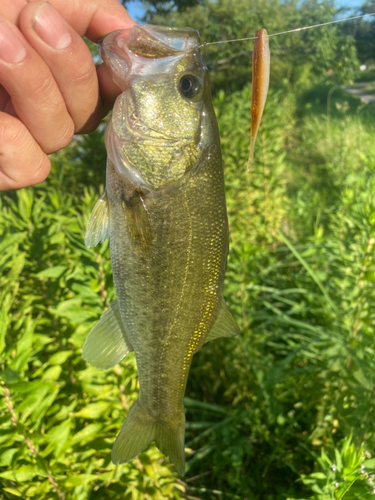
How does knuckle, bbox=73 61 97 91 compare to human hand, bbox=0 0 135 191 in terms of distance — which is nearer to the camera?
human hand, bbox=0 0 135 191

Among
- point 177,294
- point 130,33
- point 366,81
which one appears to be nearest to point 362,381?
point 177,294

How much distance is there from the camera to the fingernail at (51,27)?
1.13 meters

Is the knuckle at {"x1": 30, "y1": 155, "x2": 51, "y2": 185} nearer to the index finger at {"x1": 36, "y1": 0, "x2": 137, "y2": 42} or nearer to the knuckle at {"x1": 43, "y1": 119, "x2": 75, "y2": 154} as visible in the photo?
the knuckle at {"x1": 43, "y1": 119, "x2": 75, "y2": 154}

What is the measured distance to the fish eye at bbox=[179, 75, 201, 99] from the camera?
131 cm

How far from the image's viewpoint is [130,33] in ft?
3.98

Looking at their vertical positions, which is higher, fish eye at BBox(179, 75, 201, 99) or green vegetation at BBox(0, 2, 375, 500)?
fish eye at BBox(179, 75, 201, 99)

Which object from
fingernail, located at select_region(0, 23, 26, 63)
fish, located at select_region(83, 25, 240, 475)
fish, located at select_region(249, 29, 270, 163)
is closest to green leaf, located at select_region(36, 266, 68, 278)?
fish, located at select_region(83, 25, 240, 475)

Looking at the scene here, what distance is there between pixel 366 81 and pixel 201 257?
1597 cm

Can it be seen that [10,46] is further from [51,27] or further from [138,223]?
[138,223]

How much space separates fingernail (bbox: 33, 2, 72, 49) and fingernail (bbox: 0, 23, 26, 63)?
0.08 metres

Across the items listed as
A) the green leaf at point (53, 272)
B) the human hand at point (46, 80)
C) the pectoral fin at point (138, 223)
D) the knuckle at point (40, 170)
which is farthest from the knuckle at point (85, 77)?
the green leaf at point (53, 272)

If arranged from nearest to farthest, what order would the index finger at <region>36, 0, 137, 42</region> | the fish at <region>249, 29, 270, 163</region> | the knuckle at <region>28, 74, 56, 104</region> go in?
the fish at <region>249, 29, 270, 163</region> < the knuckle at <region>28, 74, 56, 104</region> < the index finger at <region>36, 0, 137, 42</region>

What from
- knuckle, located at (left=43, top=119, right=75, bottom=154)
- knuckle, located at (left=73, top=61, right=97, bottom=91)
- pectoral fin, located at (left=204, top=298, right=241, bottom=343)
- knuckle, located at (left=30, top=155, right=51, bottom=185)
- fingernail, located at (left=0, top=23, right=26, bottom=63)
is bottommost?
pectoral fin, located at (left=204, top=298, right=241, bottom=343)

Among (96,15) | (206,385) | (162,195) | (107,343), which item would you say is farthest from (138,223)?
(206,385)
